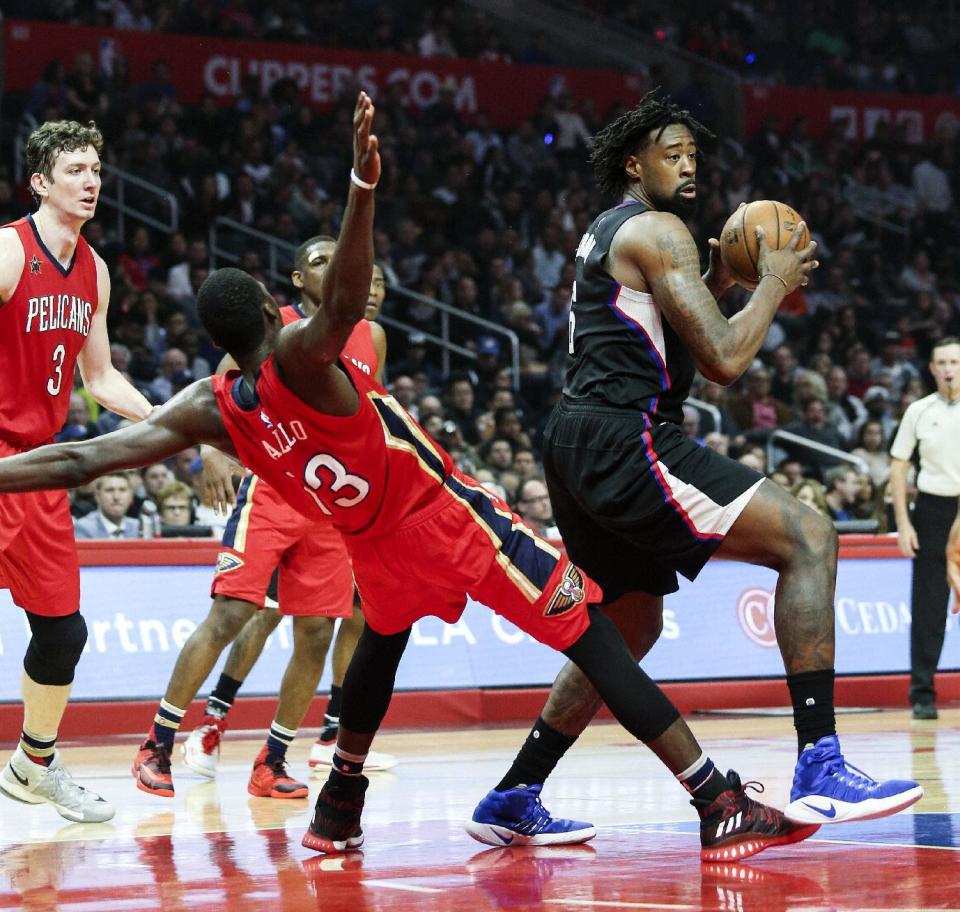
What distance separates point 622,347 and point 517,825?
1.47 metres

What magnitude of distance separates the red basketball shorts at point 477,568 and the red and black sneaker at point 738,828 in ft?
1.96

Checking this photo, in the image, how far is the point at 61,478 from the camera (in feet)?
13.8

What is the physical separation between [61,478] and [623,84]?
16583 mm

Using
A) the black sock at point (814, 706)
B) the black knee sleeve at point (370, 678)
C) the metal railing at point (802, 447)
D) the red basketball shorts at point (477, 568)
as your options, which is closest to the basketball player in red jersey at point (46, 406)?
the black knee sleeve at point (370, 678)

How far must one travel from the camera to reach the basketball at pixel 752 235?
4797 mm

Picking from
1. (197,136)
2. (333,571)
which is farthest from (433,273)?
(333,571)

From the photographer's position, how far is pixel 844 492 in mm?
13188

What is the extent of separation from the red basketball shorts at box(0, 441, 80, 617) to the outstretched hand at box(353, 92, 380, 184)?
2063 mm

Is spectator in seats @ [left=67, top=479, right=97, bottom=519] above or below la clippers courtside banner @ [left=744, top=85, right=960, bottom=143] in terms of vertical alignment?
below

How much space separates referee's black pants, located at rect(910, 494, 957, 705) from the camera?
9.55 m

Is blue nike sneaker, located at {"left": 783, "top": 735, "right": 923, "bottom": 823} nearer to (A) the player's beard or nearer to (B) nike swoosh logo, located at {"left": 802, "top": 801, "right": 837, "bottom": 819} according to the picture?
(B) nike swoosh logo, located at {"left": 802, "top": 801, "right": 837, "bottom": 819}

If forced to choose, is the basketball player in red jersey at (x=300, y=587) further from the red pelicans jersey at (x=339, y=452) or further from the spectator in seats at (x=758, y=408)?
the spectator in seats at (x=758, y=408)

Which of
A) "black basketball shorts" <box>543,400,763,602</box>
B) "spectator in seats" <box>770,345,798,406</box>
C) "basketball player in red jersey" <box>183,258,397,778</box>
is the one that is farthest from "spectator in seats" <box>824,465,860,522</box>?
"black basketball shorts" <box>543,400,763,602</box>

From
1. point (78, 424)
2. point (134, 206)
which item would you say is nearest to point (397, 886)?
point (78, 424)
